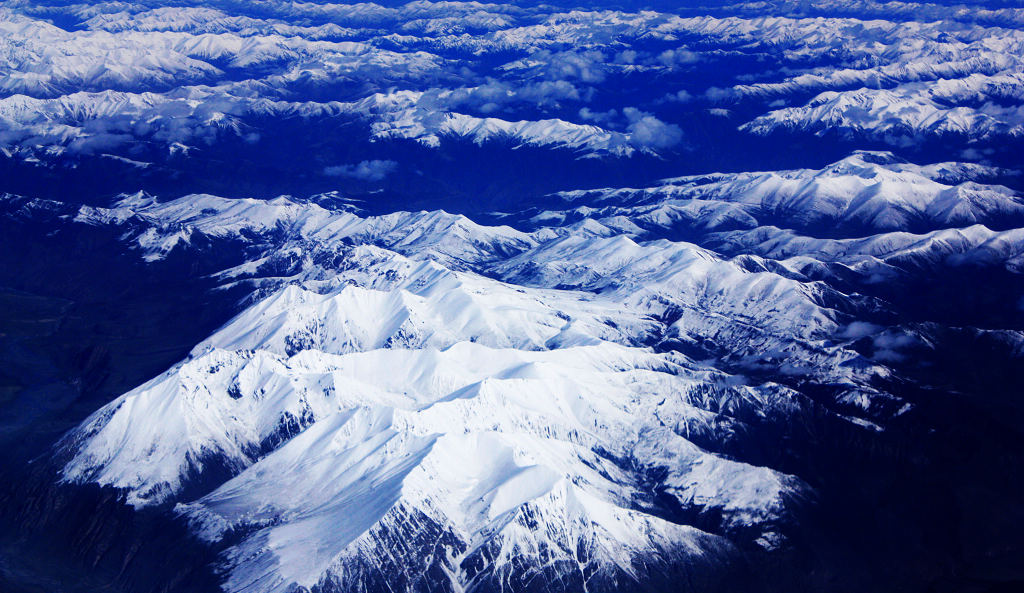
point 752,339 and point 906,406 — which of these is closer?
point 906,406

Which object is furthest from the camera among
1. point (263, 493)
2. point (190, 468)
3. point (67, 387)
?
point (67, 387)

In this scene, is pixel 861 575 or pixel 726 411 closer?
pixel 861 575

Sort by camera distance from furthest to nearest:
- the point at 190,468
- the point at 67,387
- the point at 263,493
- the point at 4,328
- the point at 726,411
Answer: the point at 4,328 → the point at 67,387 → the point at 726,411 → the point at 190,468 → the point at 263,493

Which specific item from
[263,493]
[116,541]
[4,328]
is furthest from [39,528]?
[4,328]

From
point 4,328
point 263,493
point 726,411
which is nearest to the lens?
point 263,493

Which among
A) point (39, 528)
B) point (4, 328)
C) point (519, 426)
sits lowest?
point (4, 328)

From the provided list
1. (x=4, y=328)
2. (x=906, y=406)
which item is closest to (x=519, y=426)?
(x=906, y=406)

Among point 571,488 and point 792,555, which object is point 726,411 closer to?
point 792,555

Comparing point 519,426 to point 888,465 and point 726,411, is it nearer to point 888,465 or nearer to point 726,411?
point 726,411

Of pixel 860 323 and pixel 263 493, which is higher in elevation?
pixel 263 493
